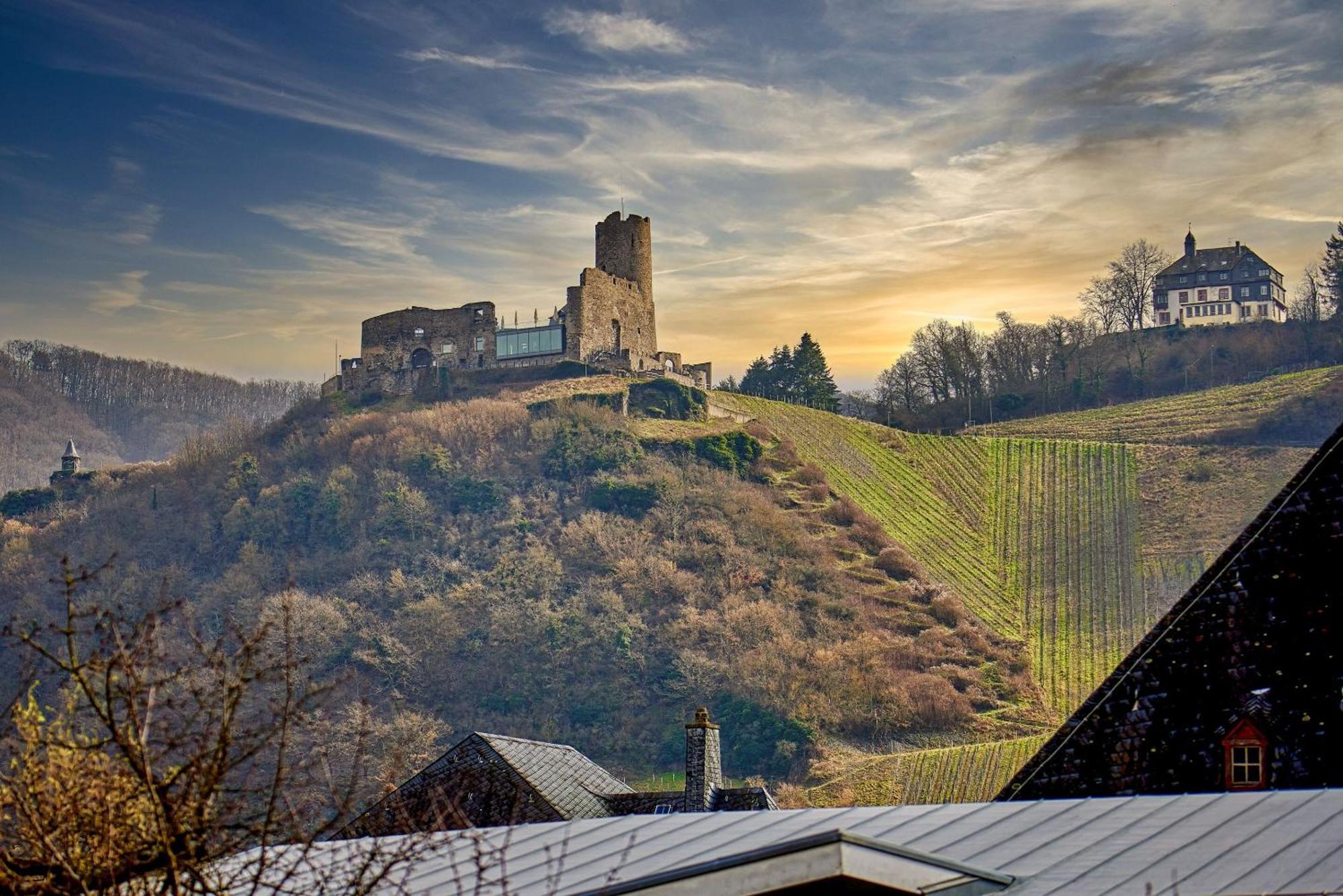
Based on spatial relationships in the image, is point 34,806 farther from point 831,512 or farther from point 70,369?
point 70,369

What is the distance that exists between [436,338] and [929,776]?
5290cm

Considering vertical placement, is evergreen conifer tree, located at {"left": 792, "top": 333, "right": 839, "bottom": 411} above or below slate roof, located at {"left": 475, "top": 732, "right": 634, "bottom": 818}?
above

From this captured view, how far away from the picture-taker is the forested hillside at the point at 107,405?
129000 mm

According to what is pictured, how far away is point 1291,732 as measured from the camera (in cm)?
1235

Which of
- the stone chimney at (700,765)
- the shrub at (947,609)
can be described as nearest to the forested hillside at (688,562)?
the shrub at (947,609)

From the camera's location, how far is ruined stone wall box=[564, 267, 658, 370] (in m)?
92.2

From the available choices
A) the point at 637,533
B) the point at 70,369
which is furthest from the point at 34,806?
the point at 70,369

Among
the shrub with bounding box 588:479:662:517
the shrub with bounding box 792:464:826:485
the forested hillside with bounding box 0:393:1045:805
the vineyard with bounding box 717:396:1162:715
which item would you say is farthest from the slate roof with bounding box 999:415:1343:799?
the shrub with bounding box 792:464:826:485

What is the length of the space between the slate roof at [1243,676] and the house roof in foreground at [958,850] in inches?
42.7

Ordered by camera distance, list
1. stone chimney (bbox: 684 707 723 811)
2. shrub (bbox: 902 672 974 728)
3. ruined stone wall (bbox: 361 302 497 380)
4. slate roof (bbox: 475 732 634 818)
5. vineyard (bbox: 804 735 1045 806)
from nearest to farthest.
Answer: slate roof (bbox: 475 732 634 818) → stone chimney (bbox: 684 707 723 811) → vineyard (bbox: 804 735 1045 806) → shrub (bbox: 902 672 974 728) → ruined stone wall (bbox: 361 302 497 380)

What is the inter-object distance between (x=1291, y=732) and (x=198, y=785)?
7865 mm

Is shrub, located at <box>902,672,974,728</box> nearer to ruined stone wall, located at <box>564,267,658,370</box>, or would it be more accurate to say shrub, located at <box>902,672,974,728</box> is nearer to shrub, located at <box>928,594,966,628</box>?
shrub, located at <box>928,594,966,628</box>

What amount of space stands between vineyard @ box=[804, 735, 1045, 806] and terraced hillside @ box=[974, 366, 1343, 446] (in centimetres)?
3231

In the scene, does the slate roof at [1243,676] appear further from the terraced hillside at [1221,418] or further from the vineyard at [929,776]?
the terraced hillside at [1221,418]
